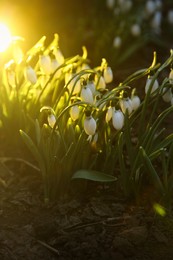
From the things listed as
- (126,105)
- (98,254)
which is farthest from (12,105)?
(98,254)

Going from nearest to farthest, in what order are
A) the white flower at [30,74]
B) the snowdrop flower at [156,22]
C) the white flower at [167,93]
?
the white flower at [167,93]
the white flower at [30,74]
the snowdrop flower at [156,22]

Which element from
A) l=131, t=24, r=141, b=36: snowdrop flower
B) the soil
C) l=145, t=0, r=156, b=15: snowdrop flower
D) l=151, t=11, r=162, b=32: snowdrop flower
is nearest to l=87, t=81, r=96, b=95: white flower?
the soil

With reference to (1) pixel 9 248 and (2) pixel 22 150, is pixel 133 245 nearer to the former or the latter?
(1) pixel 9 248

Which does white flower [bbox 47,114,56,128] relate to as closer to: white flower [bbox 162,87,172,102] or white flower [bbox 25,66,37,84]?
white flower [bbox 25,66,37,84]

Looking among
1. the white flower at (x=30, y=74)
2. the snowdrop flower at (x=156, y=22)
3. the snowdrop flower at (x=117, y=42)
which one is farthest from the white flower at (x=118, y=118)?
the snowdrop flower at (x=156, y=22)

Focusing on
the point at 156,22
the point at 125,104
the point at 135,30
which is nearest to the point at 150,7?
the point at 156,22

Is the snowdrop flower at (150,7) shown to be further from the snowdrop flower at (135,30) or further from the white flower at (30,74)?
the white flower at (30,74)

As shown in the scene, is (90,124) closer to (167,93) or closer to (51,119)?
(51,119)

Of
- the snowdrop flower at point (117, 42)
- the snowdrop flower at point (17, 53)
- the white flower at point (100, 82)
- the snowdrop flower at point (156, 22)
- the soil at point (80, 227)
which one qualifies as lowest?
the soil at point (80, 227)
